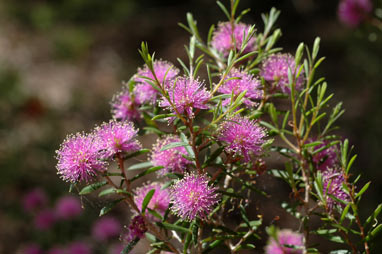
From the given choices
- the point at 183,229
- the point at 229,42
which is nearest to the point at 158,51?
the point at 229,42

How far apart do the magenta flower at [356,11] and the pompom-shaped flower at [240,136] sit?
2.99 ft

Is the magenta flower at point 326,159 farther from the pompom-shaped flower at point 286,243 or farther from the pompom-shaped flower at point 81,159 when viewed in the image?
the pompom-shaped flower at point 81,159

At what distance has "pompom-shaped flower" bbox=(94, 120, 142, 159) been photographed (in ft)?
2.27

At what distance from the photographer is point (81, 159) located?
0.67 m

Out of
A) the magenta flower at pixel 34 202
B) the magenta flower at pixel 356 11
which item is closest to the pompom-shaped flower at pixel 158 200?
the magenta flower at pixel 356 11

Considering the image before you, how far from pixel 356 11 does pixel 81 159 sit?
1091mm

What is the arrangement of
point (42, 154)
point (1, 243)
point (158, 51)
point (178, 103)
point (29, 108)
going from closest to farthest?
point (178, 103) → point (1, 243) → point (42, 154) → point (29, 108) → point (158, 51)

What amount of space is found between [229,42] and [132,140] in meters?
0.27

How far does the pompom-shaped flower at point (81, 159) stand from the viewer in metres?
0.67

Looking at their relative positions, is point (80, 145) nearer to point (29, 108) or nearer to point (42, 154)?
point (42, 154)

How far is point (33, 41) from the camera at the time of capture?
3.86m

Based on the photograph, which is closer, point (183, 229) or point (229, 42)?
point (183, 229)

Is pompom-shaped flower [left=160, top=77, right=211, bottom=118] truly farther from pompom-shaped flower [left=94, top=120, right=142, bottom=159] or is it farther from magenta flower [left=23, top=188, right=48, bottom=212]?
magenta flower [left=23, top=188, right=48, bottom=212]

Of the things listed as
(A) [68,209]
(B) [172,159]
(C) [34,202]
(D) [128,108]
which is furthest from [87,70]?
(B) [172,159]
